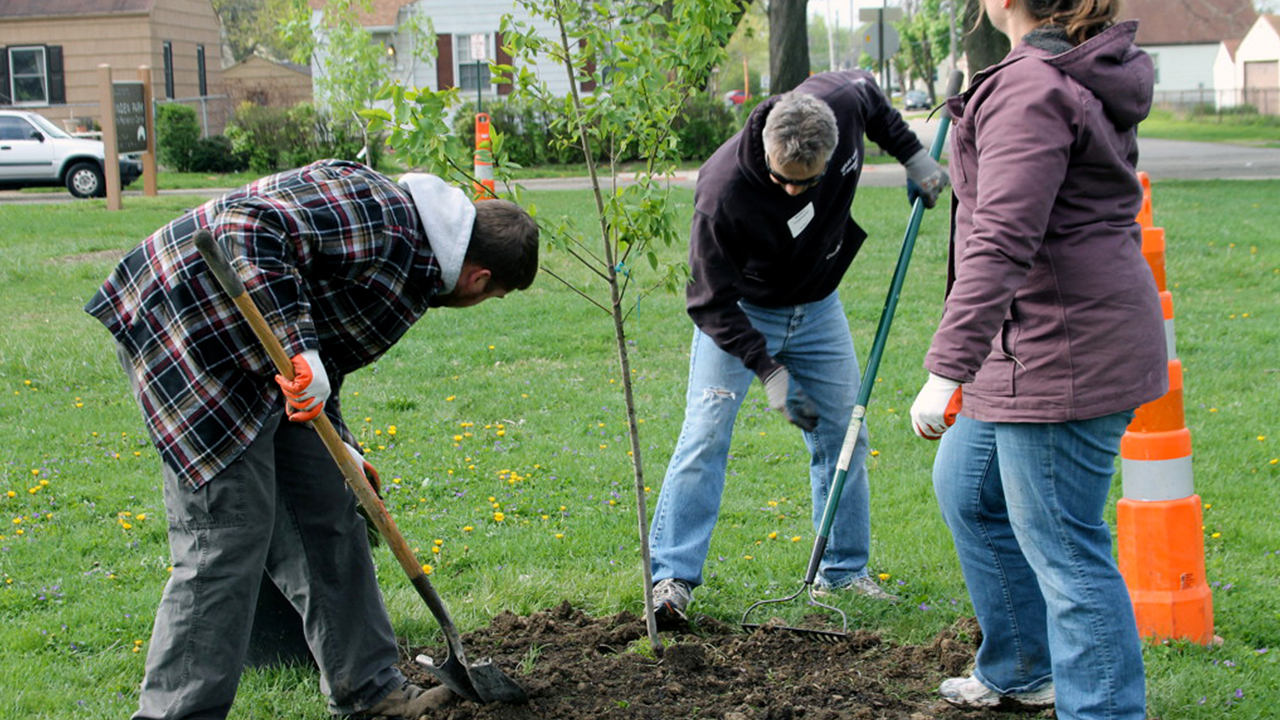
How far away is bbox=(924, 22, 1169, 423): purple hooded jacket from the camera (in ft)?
8.59

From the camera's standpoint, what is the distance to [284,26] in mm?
12875

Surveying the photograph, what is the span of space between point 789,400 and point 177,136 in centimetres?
2358

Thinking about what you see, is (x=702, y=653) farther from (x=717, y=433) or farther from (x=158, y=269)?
(x=158, y=269)

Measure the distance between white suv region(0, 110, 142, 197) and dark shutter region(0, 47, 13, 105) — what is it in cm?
1144

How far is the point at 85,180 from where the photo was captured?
69.6ft

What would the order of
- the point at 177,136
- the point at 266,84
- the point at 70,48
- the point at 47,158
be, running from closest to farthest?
the point at 47,158 < the point at 177,136 < the point at 70,48 < the point at 266,84

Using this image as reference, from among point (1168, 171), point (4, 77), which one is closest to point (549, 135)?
point (1168, 171)

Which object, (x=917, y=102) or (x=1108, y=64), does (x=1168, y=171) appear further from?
(x=917, y=102)

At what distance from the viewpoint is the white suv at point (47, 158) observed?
21234 mm

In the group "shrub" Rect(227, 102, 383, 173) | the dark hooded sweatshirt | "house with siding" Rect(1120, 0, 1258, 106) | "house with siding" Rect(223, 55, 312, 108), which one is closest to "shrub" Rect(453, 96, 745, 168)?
"shrub" Rect(227, 102, 383, 173)

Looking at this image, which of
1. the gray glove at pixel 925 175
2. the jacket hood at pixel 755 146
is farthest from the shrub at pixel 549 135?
the jacket hood at pixel 755 146

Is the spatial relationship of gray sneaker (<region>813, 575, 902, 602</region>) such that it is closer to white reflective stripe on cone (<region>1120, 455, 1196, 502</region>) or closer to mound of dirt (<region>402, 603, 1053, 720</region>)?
mound of dirt (<region>402, 603, 1053, 720</region>)

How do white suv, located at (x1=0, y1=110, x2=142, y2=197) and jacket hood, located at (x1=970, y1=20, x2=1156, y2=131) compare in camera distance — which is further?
white suv, located at (x1=0, y1=110, x2=142, y2=197)

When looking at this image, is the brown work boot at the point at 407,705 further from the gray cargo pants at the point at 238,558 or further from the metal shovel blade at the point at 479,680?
the gray cargo pants at the point at 238,558
